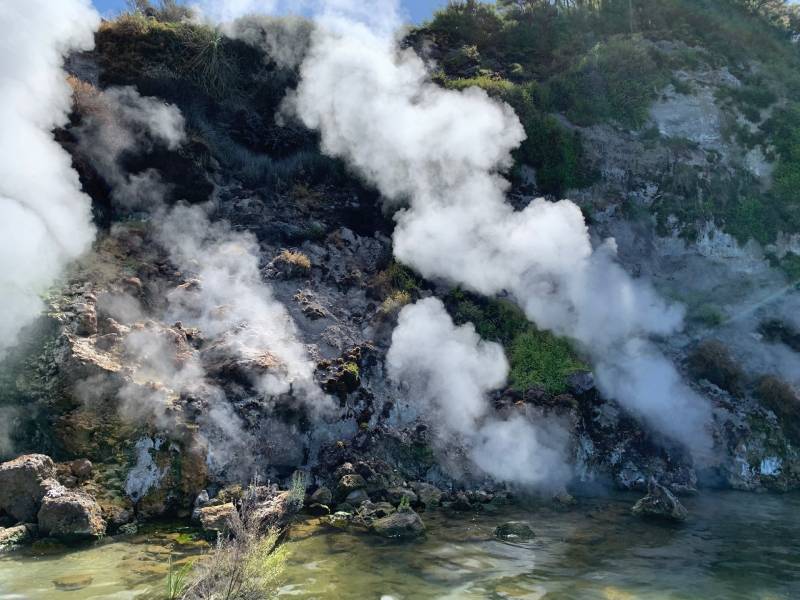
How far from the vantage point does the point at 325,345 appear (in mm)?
10555

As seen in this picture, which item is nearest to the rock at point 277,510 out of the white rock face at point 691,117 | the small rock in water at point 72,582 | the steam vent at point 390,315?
the steam vent at point 390,315

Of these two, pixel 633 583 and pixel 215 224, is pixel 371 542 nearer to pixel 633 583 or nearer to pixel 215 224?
pixel 633 583

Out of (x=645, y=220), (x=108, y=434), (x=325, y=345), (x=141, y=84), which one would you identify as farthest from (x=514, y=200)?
(x=108, y=434)

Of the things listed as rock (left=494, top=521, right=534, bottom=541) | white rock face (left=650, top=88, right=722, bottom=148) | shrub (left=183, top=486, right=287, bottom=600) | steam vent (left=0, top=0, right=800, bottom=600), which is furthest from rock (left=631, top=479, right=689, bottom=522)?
white rock face (left=650, top=88, right=722, bottom=148)

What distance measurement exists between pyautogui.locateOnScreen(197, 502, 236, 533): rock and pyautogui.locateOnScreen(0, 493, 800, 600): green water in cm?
37

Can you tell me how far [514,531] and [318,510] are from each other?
2635mm

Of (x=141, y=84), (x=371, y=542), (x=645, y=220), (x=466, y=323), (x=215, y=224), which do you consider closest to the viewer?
(x=371, y=542)

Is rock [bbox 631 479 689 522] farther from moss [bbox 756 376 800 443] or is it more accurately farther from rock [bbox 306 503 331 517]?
rock [bbox 306 503 331 517]

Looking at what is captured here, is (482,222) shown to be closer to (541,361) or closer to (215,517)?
(541,361)

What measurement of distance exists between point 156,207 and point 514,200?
8712 mm

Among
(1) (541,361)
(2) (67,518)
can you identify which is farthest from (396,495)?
(1) (541,361)

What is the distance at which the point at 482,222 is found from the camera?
13.7 meters

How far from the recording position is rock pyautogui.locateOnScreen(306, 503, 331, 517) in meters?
7.91

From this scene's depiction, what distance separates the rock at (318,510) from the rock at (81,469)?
2.83m
